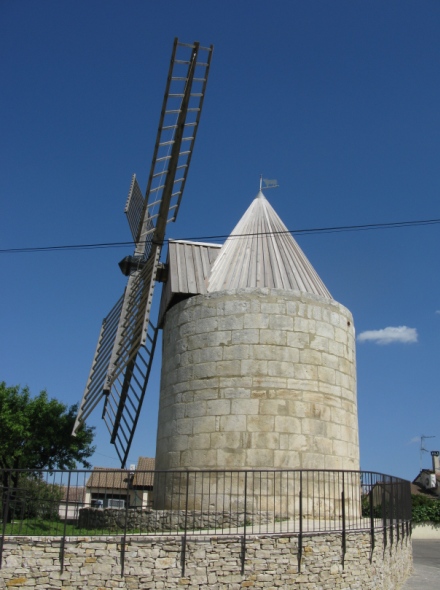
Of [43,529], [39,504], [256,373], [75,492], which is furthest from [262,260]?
[43,529]

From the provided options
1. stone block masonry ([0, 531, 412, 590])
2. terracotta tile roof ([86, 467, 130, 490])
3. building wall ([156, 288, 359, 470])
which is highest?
building wall ([156, 288, 359, 470])

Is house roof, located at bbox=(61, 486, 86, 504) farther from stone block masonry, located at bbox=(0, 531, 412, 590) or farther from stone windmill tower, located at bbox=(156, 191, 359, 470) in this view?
stone windmill tower, located at bbox=(156, 191, 359, 470)

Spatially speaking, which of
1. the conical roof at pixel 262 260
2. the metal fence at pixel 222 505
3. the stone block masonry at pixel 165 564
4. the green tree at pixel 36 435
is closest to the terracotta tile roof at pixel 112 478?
the metal fence at pixel 222 505

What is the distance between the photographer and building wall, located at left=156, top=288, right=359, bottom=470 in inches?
478

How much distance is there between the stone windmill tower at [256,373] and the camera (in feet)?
39.9

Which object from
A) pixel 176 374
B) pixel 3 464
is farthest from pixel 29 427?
pixel 176 374

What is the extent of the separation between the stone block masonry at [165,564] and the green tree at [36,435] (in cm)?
1246

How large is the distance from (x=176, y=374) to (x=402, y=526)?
6173 mm

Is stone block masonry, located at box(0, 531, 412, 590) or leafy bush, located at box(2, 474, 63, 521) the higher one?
leafy bush, located at box(2, 474, 63, 521)

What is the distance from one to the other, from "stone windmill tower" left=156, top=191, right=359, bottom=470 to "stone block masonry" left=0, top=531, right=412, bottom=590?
2.40 meters

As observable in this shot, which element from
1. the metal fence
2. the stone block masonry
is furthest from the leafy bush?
A: the stone block masonry

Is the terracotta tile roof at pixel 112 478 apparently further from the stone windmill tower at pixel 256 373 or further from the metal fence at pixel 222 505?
the stone windmill tower at pixel 256 373

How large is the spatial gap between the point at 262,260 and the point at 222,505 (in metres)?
5.59

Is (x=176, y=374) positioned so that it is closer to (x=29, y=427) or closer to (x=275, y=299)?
(x=275, y=299)
